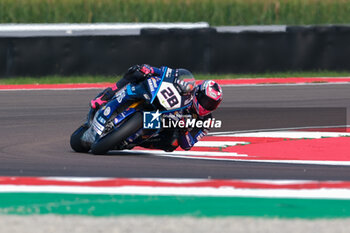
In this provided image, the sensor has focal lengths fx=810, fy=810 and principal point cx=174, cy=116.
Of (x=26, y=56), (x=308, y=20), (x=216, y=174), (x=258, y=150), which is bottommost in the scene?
(x=308, y=20)

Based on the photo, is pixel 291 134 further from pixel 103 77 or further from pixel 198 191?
pixel 103 77

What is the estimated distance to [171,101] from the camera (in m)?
9.19

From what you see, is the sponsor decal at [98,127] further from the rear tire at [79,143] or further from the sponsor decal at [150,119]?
the sponsor decal at [150,119]

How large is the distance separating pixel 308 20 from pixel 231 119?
2116cm

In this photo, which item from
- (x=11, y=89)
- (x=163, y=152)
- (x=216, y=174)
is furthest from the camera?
(x=11, y=89)

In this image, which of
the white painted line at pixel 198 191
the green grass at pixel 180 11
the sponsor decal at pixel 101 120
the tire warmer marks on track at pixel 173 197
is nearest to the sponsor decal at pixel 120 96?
the sponsor decal at pixel 101 120

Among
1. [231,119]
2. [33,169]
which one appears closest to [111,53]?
[231,119]

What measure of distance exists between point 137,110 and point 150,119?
23cm

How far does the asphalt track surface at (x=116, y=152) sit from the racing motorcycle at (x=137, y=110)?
0.21 metres

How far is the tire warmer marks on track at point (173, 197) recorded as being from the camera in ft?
20.4

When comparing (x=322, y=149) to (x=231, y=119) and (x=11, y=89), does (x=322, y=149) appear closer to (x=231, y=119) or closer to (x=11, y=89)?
(x=231, y=119)

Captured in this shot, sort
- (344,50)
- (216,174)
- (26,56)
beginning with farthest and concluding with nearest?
(344,50) < (26,56) < (216,174)

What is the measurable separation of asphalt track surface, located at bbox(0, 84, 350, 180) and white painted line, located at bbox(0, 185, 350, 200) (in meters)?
0.99

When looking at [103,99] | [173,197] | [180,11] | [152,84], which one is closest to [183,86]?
[152,84]
